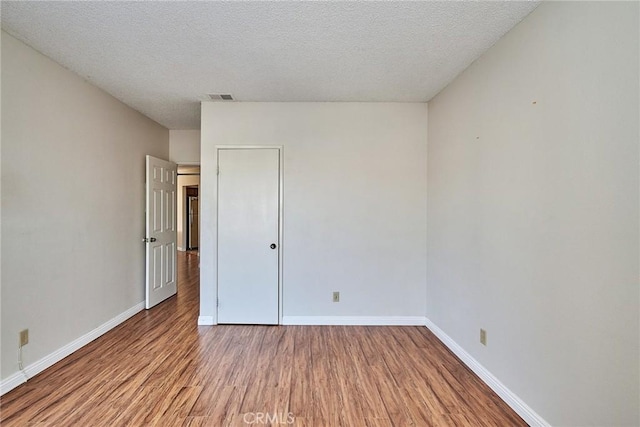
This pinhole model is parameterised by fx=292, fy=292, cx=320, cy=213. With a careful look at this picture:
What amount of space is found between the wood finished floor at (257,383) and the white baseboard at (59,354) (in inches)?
2.2

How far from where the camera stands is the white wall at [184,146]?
4.42 meters

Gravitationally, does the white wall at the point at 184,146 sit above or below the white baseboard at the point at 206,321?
above

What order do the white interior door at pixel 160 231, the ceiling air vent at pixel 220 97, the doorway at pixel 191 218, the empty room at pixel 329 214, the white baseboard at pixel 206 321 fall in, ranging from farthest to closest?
the doorway at pixel 191 218, the white interior door at pixel 160 231, the white baseboard at pixel 206 321, the ceiling air vent at pixel 220 97, the empty room at pixel 329 214

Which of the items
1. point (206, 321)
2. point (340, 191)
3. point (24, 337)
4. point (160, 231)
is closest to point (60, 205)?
point (24, 337)

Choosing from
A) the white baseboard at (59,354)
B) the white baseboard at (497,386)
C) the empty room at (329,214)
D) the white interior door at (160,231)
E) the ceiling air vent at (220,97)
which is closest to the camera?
the empty room at (329,214)

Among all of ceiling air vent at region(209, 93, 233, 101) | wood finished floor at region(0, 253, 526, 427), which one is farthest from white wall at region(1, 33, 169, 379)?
ceiling air vent at region(209, 93, 233, 101)

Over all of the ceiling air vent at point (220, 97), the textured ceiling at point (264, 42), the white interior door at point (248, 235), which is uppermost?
the ceiling air vent at point (220, 97)

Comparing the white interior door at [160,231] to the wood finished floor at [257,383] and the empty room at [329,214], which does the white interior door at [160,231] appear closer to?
the empty room at [329,214]

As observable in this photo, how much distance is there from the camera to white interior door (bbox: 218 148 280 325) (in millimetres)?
3285

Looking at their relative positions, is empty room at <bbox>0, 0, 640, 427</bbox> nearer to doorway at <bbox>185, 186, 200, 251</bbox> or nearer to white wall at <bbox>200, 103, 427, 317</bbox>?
white wall at <bbox>200, 103, 427, 317</bbox>

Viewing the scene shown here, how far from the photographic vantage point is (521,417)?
1.82 m

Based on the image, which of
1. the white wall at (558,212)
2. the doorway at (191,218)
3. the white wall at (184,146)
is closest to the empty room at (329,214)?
the white wall at (558,212)

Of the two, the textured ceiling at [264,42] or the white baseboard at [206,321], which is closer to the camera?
the textured ceiling at [264,42]

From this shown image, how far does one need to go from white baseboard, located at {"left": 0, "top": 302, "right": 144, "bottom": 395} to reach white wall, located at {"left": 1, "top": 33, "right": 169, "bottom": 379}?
0.05m
